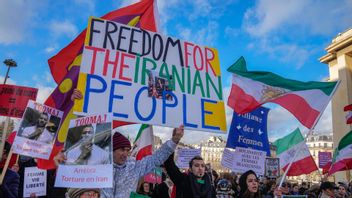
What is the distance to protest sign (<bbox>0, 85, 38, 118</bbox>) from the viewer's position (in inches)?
224

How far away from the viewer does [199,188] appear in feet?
14.5

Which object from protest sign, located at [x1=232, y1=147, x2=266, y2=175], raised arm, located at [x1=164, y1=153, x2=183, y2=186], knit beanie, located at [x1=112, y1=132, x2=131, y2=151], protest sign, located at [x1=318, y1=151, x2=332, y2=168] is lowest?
raised arm, located at [x1=164, y1=153, x2=183, y2=186]

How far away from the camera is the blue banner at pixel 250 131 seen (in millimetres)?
8555

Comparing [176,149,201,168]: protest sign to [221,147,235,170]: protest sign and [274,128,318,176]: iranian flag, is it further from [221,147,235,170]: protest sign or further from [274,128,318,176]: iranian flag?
[274,128,318,176]: iranian flag

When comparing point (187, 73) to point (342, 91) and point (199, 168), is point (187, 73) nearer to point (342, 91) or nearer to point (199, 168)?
point (199, 168)

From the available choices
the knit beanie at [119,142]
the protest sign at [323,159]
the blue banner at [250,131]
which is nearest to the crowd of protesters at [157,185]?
the knit beanie at [119,142]

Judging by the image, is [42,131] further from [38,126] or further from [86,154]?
[86,154]

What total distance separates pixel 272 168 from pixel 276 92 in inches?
180

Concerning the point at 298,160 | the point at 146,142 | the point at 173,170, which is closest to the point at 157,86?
the point at 173,170

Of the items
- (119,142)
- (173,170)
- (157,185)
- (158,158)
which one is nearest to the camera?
(119,142)

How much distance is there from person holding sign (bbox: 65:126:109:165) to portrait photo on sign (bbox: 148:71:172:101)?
59.5 inches

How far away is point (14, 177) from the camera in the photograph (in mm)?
4625

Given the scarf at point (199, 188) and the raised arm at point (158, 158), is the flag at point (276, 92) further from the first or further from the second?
the raised arm at point (158, 158)

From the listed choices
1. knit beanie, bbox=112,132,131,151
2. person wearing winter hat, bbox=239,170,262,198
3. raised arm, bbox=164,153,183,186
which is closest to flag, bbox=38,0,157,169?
raised arm, bbox=164,153,183,186
